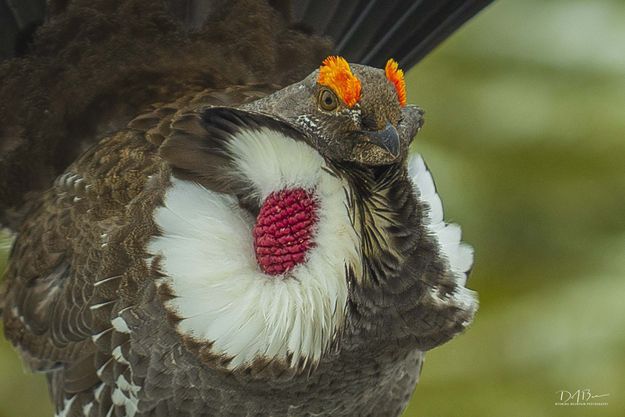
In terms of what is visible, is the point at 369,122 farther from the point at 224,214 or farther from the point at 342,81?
the point at 224,214

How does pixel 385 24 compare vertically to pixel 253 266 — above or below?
above

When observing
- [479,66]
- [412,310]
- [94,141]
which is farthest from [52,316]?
[479,66]

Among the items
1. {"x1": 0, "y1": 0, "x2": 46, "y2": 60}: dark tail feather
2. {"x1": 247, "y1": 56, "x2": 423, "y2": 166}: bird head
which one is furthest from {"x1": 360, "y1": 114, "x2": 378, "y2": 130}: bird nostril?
{"x1": 0, "y1": 0, "x2": 46, "y2": 60}: dark tail feather

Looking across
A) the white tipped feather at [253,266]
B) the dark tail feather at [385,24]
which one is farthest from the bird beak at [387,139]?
the dark tail feather at [385,24]

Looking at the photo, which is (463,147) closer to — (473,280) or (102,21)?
(473,280)

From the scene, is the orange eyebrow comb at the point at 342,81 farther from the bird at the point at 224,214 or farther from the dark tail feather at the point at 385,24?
the dark tail feather at the point at 385,24

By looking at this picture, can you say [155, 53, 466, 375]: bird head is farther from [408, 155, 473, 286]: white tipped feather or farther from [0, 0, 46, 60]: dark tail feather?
[0, 0, 46, 60]: dark tail feather

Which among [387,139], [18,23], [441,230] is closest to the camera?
[387,139]

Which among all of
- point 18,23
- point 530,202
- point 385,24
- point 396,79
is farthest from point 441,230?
point 530,202
